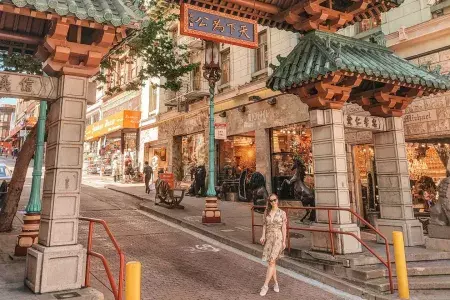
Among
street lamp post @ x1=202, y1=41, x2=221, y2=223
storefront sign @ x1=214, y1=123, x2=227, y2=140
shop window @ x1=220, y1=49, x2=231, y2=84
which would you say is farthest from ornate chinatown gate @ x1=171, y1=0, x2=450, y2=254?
shop window @ x1=220, y1=49, x2=231, y2=84

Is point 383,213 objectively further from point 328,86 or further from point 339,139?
point 328,86

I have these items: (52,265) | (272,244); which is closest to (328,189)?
(272,244)

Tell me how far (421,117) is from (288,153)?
6.55 m

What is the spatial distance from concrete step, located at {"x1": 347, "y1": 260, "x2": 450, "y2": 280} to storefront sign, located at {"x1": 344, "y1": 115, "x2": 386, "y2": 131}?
→ 3.45 meters

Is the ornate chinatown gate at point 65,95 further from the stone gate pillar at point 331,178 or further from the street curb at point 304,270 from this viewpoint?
the stone gate pillar at point 331,178

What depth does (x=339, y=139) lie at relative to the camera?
8.00 metres

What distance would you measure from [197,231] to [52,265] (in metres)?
6.49

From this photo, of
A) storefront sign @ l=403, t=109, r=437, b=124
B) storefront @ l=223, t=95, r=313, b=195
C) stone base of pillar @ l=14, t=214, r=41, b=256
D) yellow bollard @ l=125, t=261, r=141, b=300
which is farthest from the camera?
storefront @ l=223, t=95, r=313, b=195

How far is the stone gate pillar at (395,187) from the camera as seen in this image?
8.99m

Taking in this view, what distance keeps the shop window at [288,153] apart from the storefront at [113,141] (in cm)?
1513

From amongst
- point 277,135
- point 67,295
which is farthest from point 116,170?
point 67,295

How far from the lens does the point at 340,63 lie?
6961 mm

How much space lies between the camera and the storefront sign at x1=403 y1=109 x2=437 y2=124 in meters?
10.5

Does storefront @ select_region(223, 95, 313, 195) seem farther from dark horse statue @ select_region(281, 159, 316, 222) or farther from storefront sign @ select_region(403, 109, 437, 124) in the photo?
storefront sign @ select_region(403, 109, 437, 124)
